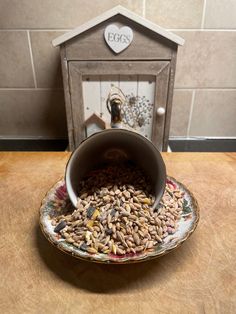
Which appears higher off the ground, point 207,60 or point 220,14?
point 220,14

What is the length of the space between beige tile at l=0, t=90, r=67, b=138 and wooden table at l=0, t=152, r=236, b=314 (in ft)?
1.32

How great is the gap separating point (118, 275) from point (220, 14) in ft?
2.46

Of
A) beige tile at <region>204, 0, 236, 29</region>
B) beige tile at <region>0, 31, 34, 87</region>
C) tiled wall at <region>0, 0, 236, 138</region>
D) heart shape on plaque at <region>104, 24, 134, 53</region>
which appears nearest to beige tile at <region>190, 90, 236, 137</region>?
tiled wall at <region>0, 0, 236, 138</region>

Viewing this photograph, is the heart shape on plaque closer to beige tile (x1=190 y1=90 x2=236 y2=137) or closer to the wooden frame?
the wooden frame

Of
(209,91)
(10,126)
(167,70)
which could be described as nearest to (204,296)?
(167,70)

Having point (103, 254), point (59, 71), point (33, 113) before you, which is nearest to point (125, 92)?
point (59, 71)

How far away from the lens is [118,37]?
65cm

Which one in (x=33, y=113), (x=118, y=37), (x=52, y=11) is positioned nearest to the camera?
(x=118, y=37)

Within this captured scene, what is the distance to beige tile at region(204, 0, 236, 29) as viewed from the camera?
0.77 metres

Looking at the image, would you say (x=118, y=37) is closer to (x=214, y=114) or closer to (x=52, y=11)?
(x=52, y=11)

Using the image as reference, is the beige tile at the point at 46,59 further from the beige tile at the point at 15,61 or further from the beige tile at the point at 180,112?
the beige tile at the point at 180,112

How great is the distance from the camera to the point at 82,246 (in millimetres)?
404

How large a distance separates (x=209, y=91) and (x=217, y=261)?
0.60 metres

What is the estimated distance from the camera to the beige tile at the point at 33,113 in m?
0.88
